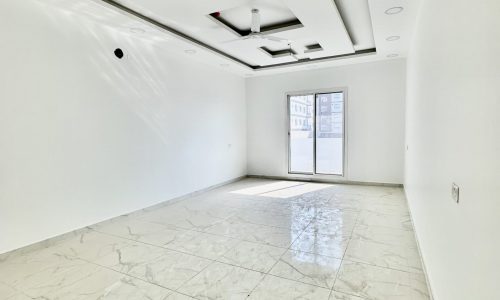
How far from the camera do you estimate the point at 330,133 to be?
6625 millimetres

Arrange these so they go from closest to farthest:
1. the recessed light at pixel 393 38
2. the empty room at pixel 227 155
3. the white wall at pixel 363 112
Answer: the empty room at pixel 227 155, the recessed light at pixel 393 38, the white wall at pixel 363 112

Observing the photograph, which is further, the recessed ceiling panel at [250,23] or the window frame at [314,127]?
the window frame at [314,127]

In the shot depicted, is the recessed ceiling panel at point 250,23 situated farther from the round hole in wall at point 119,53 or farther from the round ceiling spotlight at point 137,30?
the round hole in wall at point 119,53

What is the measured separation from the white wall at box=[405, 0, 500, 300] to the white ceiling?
61.7 inches

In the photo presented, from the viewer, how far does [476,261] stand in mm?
1123

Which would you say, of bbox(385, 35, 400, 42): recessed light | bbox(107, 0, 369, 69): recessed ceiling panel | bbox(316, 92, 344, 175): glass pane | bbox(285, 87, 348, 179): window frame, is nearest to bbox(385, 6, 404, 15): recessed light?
bbox(107, 0, 369, 69): recessed ceiling panel

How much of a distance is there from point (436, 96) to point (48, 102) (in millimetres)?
3901

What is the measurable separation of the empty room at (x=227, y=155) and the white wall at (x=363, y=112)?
0.13 ft

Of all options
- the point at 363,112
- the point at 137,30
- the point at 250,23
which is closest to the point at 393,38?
the point at 363,112

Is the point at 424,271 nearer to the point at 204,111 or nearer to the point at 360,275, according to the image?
the point at 360,275

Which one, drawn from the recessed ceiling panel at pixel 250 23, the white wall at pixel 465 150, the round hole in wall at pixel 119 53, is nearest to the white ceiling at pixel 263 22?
the recessed ceiling panel at pixel 250 23

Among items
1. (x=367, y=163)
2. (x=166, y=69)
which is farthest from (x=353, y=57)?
(x=166, y=69)

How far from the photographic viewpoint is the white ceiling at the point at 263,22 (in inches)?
128

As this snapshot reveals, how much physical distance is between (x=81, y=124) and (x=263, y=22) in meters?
2.91
